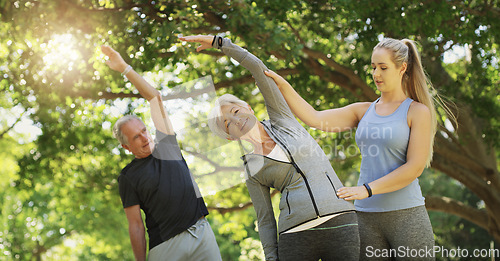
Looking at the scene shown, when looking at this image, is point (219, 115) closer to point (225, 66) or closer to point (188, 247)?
point (188, 247)

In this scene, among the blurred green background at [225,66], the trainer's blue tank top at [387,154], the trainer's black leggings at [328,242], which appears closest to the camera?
the trainer's black leggings at [328,242]

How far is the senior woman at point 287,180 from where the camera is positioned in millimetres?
2797

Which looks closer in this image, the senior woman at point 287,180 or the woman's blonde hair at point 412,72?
the senior woman at point 287,180

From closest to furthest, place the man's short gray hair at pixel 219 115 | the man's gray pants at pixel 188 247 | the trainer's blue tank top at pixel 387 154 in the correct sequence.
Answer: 1. the trainer's blue tank top at pixel 387 154
2. the man's short gray hair at pixel 219 115
3. the man's gray pants at pixel 188 247

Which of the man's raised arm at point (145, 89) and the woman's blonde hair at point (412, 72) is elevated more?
the man's raised arm at point (145, 89)

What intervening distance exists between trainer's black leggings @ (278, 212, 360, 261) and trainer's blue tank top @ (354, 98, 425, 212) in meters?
0.25

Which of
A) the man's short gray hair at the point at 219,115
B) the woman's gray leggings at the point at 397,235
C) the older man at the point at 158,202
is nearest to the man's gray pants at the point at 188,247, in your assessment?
the older man at the point at 158,202

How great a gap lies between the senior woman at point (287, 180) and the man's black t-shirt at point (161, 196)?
0.51m

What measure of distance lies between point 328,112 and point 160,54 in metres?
5.46

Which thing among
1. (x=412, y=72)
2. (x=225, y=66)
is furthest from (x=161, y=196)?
(x=225, y=66)

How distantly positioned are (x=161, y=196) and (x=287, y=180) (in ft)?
3.02

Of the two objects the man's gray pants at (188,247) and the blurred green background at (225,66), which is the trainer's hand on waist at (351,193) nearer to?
the man's gray pants at (188,247)

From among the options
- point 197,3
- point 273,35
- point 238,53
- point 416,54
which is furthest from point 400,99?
point 197,3

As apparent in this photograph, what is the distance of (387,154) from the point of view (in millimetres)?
2965
